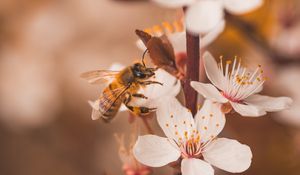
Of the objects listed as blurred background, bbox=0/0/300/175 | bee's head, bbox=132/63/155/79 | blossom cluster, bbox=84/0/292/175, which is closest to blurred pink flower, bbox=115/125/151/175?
blossom cluster, bbox=84/0/292/175

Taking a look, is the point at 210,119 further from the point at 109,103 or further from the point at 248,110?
the point at 109,103

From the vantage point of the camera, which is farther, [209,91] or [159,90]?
[159,90]

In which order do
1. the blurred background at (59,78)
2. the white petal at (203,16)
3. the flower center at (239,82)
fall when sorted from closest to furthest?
1. the white petal at (203,16)
2. the flower center at (239,82)
3. the blurred background at (59,78)

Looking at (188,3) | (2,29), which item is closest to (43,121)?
(2,29)

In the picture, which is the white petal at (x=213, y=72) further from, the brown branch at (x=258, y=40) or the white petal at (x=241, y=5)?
the brown branch at (x=258, y=40)

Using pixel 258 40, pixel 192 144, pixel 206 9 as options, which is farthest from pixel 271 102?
pixel 258 40

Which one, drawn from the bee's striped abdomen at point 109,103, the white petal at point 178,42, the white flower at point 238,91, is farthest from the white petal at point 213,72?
the bee's striped abdomen at point 109,103

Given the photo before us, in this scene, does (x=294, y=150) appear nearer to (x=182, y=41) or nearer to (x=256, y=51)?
(x=256, y=51)
